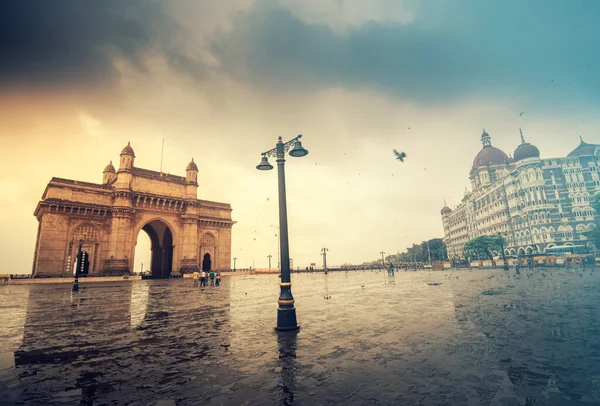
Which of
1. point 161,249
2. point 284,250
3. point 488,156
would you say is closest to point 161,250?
point 161,249

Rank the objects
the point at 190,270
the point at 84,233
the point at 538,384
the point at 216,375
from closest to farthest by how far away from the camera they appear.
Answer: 1. the point at 538,384
2. the point at 216,375
3. the point at 84,233
4. the point at 190,270

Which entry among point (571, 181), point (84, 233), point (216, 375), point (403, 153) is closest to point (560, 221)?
point (571, 181)

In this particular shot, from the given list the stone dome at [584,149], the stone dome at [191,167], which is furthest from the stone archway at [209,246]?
the stone dome at [584,149]

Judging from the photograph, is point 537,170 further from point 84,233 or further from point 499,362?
point 84,233

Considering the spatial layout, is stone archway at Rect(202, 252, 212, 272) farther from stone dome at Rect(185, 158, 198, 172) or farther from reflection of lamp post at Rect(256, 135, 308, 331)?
reflection of lamp post at Rect(256, 135, 308, 331)

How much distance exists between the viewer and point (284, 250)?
7762 millimetres

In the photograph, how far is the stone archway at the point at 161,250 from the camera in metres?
48.5

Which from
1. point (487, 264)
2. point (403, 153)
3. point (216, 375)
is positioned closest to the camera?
point (216, 375)

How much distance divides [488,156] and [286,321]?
10666 cm

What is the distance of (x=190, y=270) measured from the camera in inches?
1759

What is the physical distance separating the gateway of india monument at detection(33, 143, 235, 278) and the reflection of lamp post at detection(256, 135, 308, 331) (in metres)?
38.4

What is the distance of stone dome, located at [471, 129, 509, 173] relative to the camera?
90375mm

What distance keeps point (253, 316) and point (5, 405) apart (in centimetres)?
644

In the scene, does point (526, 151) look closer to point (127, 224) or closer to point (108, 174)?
point (127, 224)
